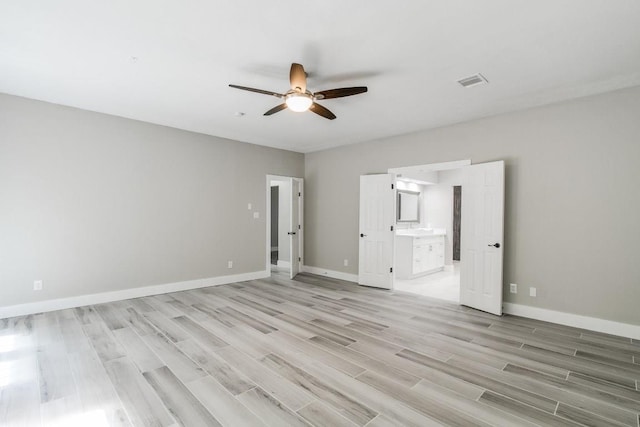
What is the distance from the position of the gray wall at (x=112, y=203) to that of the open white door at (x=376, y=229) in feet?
7.32

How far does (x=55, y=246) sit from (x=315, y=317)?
12.1ft

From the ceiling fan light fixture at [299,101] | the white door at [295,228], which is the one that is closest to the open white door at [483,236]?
the ceiling fan light fixture at [299,101]

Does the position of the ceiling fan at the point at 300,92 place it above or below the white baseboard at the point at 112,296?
above

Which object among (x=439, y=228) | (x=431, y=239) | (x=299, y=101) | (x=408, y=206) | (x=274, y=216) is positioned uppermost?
(x=299, y=101)

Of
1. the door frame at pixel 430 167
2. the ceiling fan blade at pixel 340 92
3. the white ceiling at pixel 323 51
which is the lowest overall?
the door frame at pixel 430 167

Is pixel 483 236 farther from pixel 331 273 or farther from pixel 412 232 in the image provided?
pixel 331 273

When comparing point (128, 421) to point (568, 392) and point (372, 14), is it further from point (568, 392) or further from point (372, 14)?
point (372, 14)

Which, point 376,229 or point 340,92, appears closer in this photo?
point 340,92

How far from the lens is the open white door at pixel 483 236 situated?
4199 mm

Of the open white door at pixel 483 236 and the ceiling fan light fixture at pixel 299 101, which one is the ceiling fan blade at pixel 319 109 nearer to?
the ceiling fan light fixture at pixel 299 101

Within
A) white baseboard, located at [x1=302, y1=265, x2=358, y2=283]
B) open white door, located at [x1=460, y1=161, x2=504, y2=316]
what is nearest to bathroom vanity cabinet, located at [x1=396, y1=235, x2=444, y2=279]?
white baseboard, located at [x1=302, y1=265, x2=358, y2=283]

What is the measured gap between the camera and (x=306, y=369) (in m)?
2.67

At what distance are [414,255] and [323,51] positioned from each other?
15.6 feet

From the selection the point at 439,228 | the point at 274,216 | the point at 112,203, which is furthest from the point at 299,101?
the point at 274,216
